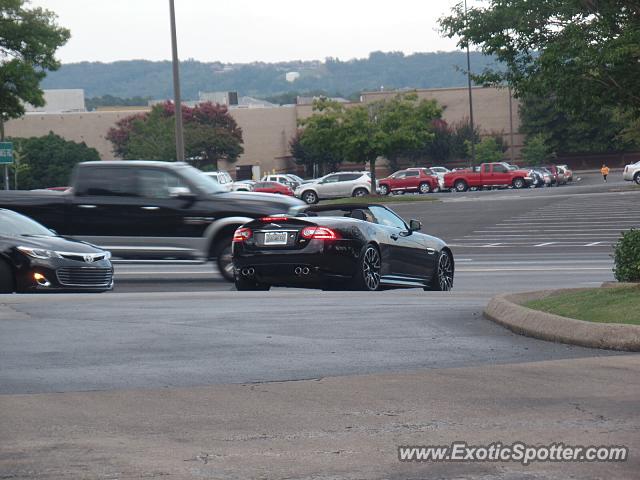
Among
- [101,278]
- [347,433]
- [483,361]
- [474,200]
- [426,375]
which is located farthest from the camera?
[474,200]

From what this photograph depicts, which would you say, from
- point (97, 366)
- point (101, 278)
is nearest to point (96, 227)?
point (101, 278)

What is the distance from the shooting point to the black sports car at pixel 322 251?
16.0 m

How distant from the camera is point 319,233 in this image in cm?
1600

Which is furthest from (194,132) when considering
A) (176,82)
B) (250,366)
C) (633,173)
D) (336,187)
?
(250,366)

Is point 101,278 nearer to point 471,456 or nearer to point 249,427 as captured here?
point 249,427

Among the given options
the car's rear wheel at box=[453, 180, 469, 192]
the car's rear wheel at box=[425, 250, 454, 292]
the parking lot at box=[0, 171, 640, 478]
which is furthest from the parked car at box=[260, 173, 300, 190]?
the parking lot at box=[0, 171, 640, 478]

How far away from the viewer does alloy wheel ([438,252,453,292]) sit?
18.7 metres

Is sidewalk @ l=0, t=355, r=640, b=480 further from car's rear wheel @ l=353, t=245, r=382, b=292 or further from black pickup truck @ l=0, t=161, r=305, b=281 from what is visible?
black pickup truck @ l=0, t=161, r=305, b=281

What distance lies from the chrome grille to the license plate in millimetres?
3053

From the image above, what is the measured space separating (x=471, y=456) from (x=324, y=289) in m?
10.5

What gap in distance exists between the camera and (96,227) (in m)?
19.8

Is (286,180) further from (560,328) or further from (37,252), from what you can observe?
(560,328)

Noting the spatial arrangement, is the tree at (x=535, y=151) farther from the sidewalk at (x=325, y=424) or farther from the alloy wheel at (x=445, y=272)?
the sidewalk at (x=325, y=424)

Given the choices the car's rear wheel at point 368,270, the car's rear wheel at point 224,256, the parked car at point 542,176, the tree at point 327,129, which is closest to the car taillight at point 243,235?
the car's rear wheel at point 368,270
